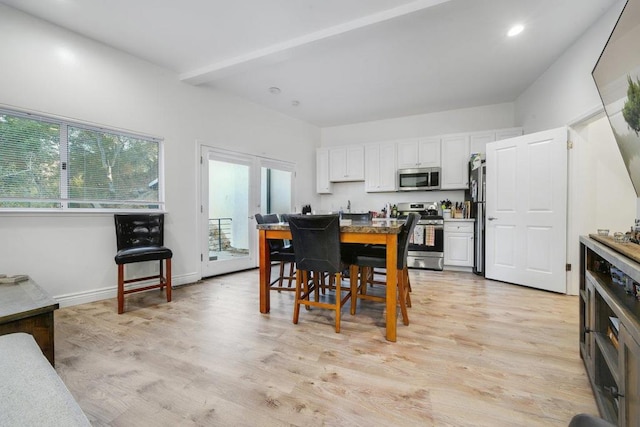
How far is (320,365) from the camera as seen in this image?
5.54 ft

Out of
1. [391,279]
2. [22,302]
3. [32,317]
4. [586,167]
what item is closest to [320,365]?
[391,279]

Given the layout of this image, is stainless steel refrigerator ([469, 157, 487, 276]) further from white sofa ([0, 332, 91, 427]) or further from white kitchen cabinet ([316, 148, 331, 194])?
white sofa ([0, 332, 91, 427])

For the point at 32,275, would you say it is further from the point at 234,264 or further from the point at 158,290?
the point at 234,264

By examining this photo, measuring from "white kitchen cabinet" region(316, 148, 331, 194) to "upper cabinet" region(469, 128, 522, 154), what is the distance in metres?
2.63

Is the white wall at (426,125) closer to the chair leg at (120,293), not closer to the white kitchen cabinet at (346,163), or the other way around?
the white kitchen cabinet at (346,163)

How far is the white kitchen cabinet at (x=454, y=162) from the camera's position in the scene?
14.5 ft

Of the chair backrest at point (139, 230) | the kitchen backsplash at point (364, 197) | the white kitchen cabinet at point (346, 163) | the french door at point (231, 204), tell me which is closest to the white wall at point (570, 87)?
the kitchen backsplash at point (364, 197)

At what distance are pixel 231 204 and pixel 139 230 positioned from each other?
144 centimetres

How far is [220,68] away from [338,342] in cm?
319

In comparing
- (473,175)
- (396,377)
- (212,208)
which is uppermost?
(473,175)

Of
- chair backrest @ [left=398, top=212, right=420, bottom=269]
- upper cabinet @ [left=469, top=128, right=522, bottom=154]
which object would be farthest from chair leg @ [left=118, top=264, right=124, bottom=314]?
upper cabinet @ [left=469, top=128, right=522, bottom=154]

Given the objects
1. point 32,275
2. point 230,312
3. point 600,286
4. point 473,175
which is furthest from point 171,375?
point 473,175

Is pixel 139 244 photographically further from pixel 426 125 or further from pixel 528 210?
pixel 426 125

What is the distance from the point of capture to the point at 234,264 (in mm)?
4164
